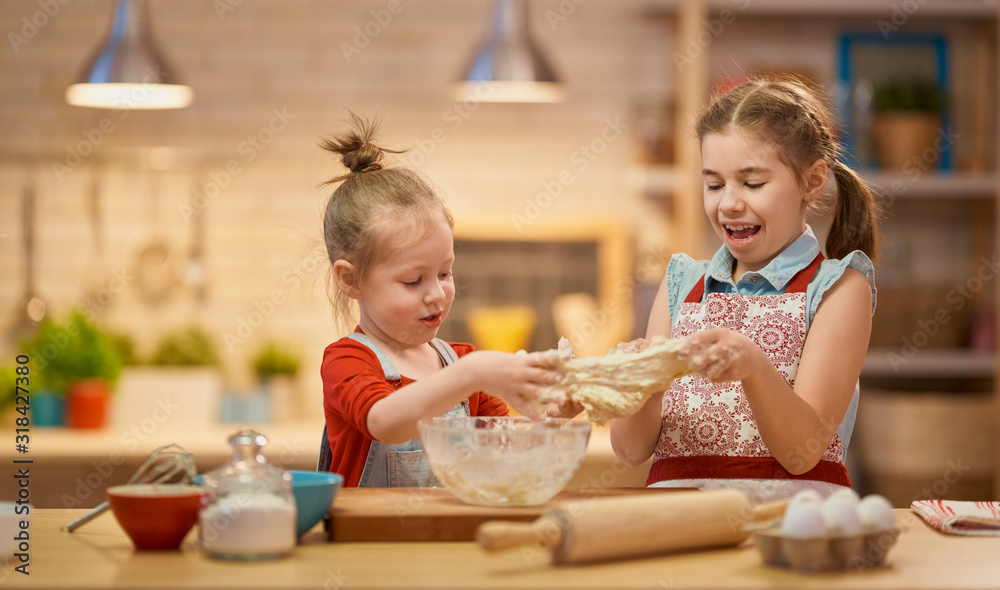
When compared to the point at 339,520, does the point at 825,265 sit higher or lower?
higher

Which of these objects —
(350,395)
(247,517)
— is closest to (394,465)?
(350,395)

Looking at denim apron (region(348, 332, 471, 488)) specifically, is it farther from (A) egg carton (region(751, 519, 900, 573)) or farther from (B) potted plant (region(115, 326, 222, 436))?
(B) potted plant (region(115, 326, 222, 436))

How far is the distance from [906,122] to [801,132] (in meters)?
2.01

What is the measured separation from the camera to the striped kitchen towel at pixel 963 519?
119 centimetres

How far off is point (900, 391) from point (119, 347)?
271 centimetres

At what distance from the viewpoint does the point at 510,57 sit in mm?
2721

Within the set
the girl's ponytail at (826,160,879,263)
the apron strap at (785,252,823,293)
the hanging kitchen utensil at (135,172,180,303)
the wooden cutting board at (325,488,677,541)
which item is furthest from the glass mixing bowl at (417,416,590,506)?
the hanging kitchen utensil at (135,172,180,303)

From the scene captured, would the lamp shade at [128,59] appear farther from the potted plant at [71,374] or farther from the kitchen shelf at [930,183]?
the kitchen shelf at [930,183]

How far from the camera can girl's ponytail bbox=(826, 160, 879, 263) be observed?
151cm

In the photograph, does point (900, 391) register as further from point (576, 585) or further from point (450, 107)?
point (576, 585)

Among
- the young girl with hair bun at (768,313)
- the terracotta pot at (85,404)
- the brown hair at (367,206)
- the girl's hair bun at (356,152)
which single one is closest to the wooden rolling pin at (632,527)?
the young girl with hair bun at (768,313)

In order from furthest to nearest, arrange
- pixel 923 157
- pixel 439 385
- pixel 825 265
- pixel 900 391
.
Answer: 1. pixel 900 391
2. pixel 923 157
3. pixel 825 265
4. pixel 439 385

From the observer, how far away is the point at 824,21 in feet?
11.2

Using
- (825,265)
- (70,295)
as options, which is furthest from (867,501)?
(70,295)
